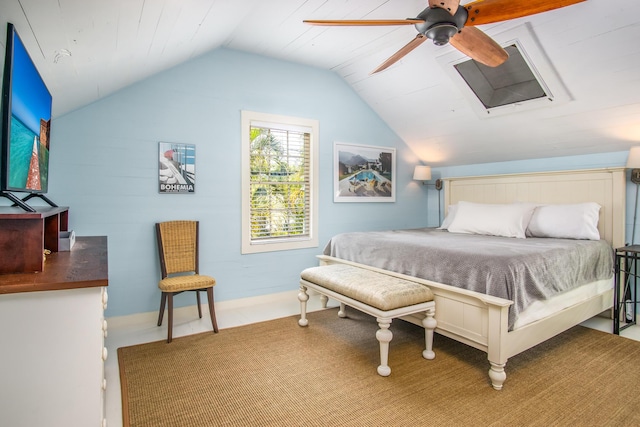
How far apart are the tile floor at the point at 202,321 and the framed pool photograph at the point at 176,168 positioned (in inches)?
45.6

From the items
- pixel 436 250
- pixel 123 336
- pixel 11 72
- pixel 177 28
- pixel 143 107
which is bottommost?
pixel 123 336

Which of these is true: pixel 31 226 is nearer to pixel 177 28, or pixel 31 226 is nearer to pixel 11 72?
pixel 11 72

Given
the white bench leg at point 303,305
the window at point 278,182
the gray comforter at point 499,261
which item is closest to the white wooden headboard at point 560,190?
the gray comforter at point 499,261

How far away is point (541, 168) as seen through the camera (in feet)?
13.4

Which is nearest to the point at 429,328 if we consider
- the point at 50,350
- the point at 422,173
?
the point at 50,350

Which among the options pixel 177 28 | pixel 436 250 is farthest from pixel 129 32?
pixel 436 250

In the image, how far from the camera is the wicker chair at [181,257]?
3.07 m

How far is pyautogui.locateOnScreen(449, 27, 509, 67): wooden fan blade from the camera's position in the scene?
7.04 ft

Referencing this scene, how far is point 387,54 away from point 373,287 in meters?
2.48

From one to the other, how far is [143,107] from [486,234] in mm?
3505

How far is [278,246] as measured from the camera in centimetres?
404

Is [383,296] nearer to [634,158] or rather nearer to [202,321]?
[202,321]

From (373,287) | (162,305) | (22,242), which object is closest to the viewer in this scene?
(22,242)

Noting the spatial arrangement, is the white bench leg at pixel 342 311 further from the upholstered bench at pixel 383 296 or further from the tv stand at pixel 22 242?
→ the tv stand at pixel 22 242
